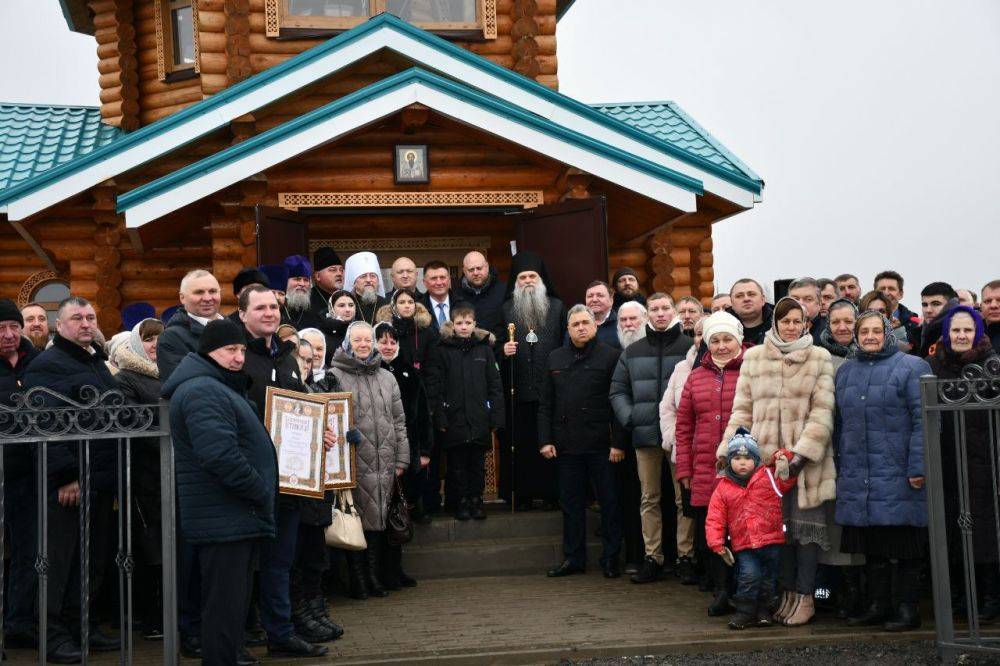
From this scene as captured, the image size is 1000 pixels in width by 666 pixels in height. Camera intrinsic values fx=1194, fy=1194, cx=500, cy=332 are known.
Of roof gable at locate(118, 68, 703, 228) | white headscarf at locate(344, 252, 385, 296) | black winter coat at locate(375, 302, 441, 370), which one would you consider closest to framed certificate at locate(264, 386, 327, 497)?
black winter coat at locate(375, 302, 441, 370)

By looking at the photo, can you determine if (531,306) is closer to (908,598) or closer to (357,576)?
(357,576)

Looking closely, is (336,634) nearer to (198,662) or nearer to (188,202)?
(198,662)

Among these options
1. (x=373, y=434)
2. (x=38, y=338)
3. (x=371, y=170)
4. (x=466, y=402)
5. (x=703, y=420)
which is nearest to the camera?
(x=703, y=420)

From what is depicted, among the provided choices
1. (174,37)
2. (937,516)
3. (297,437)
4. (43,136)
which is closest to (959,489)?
(937,516)

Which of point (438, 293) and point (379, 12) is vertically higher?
point (379, 12)

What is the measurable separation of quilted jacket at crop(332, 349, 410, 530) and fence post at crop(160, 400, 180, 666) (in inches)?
88.2

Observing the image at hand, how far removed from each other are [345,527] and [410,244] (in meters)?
6.16

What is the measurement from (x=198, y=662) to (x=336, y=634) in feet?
2.83

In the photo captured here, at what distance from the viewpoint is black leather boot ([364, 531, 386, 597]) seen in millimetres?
8531

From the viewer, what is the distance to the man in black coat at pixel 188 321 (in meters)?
6.76

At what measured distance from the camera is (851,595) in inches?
297

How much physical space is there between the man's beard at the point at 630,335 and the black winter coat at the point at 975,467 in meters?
2.56

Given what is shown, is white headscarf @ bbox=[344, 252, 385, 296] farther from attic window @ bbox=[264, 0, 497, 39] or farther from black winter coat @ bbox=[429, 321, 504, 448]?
attic window @ bbox=[264, 0, 497, 39]

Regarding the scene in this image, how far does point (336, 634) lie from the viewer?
7.29 metres
